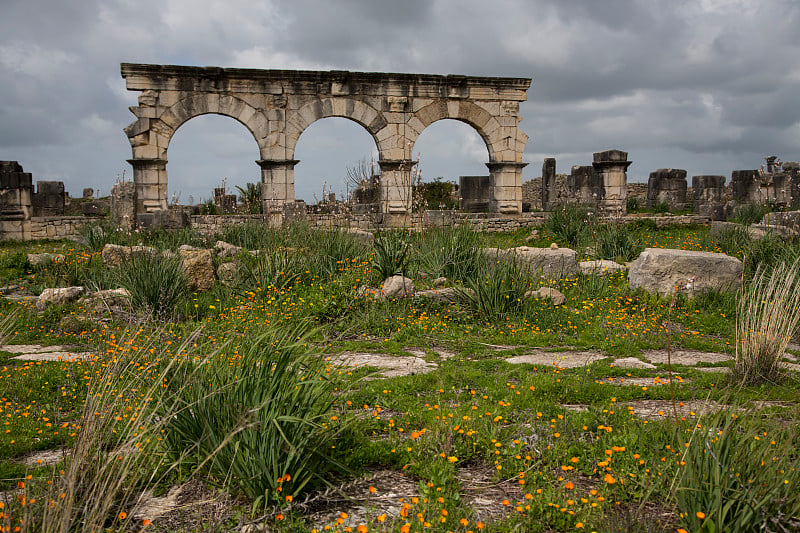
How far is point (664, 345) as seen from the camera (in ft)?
21.2

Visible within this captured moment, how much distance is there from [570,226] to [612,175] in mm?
6231

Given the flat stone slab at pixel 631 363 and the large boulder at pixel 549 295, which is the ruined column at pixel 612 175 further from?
the flat stone slab at pixel 631 363

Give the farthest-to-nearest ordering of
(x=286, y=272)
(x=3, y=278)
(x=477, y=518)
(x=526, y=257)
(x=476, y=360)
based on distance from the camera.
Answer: (x=3, y=278), (x=526, y=257), (x=286, y=272), (x=476, y=360), (x=477, y=518)

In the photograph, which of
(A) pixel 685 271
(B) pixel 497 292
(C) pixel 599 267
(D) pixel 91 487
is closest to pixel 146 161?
(C) pixel 599 267

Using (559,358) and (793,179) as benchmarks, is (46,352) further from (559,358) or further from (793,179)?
(793,179)

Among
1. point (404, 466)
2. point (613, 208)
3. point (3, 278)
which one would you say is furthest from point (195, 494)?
point (613, 208)

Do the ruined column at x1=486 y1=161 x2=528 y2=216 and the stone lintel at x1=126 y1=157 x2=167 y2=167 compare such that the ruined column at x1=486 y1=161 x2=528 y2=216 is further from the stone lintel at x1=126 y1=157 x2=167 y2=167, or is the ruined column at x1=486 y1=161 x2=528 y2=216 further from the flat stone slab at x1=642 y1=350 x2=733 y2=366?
the flat stone slab at x1=642 y1=350 x2=733 y2=366

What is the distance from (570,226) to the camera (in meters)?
14.6

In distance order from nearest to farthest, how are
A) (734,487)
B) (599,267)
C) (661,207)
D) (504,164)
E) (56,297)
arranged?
(734,487), (56,297), (599,267), (504,164), (661,207)

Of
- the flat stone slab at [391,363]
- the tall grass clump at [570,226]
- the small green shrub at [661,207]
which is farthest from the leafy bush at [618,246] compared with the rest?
the small green shrub at [661,207]

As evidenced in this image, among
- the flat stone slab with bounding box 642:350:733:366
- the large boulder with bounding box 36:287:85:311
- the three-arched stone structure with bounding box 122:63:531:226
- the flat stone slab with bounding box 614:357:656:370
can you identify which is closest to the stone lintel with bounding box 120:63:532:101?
the three-arched stone structure with bounding box 122:63:531:226

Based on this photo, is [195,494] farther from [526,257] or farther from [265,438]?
[526,257]

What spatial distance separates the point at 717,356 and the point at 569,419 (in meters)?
2.83

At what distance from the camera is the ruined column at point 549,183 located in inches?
975
